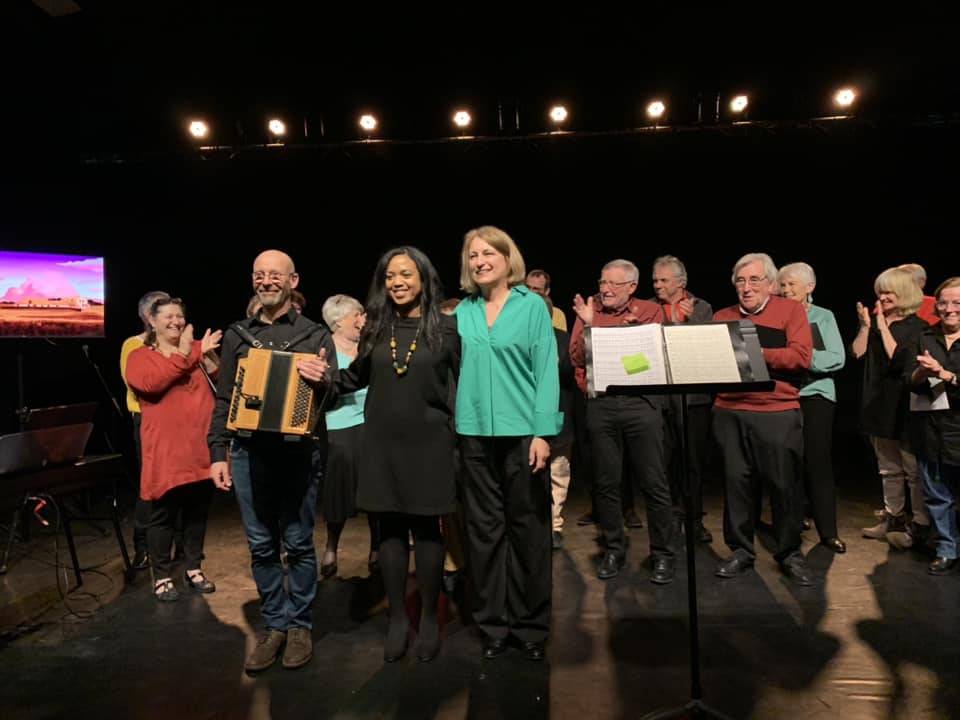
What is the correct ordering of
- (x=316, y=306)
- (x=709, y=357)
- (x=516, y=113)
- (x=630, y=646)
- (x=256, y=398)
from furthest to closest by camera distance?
(x=316, y=306) < (x=516, y=113) < (x=630, y=646) < (x=256, y=398) < (x=709, y=357)

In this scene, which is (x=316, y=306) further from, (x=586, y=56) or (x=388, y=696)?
(x=388, y=696)

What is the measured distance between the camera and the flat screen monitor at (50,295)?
6.29 metres

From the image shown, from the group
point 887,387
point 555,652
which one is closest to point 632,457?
point 555,652

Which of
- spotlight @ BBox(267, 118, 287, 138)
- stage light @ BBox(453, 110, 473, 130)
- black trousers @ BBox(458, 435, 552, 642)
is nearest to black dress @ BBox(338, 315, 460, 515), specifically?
black trousers @ BBox(458, 435, 552, 642)

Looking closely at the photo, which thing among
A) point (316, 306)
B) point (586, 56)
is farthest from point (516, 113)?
point (316, 306)

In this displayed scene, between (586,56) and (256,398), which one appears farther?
(586,56)

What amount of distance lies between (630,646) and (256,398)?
1.94m

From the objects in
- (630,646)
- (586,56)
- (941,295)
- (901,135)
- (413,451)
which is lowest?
(630,646)

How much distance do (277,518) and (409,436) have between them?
29.6 inches

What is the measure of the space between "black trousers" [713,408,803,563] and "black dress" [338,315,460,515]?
5.94ft

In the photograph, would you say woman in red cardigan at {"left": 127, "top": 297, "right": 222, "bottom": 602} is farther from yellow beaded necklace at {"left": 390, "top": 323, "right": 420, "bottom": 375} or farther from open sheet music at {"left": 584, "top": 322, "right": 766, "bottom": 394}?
open sheet music at {"left": 584, "top": 322, "right": 766, "bottom": 394}

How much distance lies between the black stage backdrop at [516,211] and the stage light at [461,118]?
242 mm

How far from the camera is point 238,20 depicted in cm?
606

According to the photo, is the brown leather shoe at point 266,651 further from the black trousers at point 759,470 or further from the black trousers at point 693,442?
the black trousers at point 693,442
